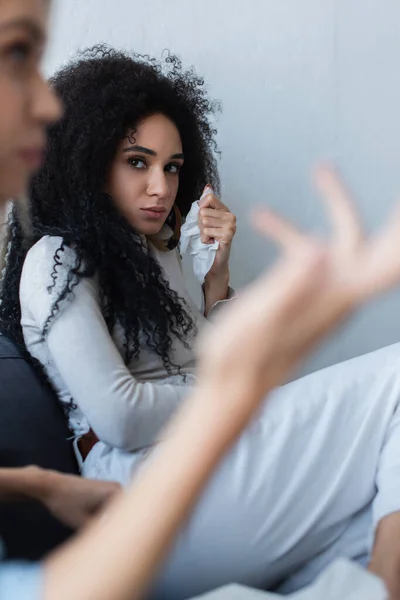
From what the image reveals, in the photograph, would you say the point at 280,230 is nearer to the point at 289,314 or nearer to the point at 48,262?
A: the point at 289,314

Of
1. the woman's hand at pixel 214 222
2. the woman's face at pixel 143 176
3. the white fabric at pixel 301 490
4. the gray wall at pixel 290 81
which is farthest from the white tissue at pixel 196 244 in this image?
→ the white fabric at pixel 301 490

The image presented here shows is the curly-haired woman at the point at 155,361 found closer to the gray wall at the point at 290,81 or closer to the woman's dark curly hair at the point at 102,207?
the woman's dark curly hair at the point at 102,207

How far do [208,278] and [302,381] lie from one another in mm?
392

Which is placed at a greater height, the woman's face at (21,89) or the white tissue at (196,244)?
the woman's face at (21,89)

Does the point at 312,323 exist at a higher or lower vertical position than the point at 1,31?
lower

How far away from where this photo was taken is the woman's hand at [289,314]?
1.00 feet

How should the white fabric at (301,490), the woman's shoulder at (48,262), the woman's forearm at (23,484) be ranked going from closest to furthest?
the woman's forearm at (23,484), the white fabric at (301,490), the woman's shoulder at (48,262)

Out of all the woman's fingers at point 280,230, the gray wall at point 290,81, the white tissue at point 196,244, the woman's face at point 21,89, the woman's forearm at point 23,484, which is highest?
the gray wall at point 290,81

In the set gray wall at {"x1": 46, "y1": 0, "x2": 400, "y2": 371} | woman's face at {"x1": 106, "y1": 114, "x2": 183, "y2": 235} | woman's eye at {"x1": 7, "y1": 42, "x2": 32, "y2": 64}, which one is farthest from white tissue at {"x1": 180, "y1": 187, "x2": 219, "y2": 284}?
woman's eye at {"x1": 7, "y1": 42, "x2": 32, "y2": 64}

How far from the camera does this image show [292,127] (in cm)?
136

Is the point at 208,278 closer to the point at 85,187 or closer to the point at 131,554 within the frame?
the point at 85,187

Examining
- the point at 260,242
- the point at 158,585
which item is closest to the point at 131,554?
the point at 158,585

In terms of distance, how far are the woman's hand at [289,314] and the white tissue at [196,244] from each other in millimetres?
836

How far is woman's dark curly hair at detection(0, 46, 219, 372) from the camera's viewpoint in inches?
36.7
